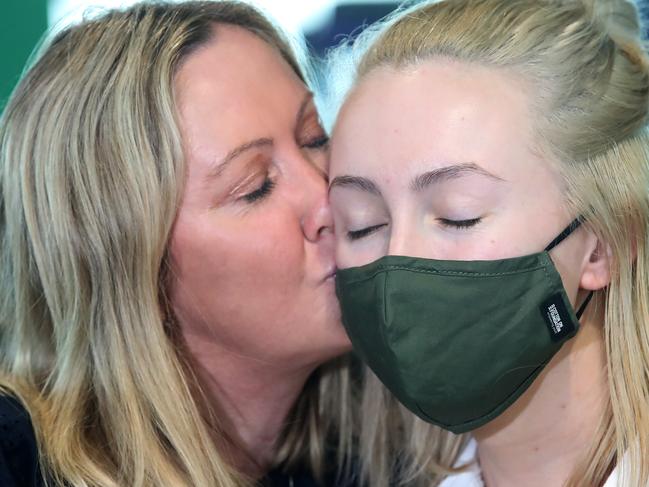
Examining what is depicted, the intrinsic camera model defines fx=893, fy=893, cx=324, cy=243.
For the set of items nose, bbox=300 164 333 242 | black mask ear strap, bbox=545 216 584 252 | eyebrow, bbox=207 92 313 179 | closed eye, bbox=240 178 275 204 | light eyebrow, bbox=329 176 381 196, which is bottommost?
black mask ear strap, bbox=545 216 584 252

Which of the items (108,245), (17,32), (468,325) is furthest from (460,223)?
(17,32)

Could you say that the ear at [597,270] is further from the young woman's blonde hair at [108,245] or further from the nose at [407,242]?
the young woman's blonde hair at [108,245]

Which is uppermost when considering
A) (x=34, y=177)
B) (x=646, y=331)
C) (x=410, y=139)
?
(x=34, y=177)

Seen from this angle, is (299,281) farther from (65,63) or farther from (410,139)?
(65,63)

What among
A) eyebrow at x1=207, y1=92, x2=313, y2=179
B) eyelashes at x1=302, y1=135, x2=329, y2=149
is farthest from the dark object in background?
eyebrow at x1=207, y1=92, x2=313, y2=179

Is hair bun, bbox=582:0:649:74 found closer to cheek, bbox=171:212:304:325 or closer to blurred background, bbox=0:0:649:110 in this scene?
cheek, bbox=171:212:304:325

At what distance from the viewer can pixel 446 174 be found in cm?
135

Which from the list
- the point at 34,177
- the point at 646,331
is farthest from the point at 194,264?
the point at 646,331

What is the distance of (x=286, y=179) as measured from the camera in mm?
1703

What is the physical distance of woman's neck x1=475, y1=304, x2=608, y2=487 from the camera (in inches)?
57.1

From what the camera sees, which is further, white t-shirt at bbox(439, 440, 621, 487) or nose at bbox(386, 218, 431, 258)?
white t-shirt at bbox(439, 440, 621, 487)

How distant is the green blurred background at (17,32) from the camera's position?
299 cm

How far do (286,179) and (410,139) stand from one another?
1.26ft

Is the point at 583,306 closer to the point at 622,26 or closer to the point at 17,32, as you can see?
the point at 622,26
